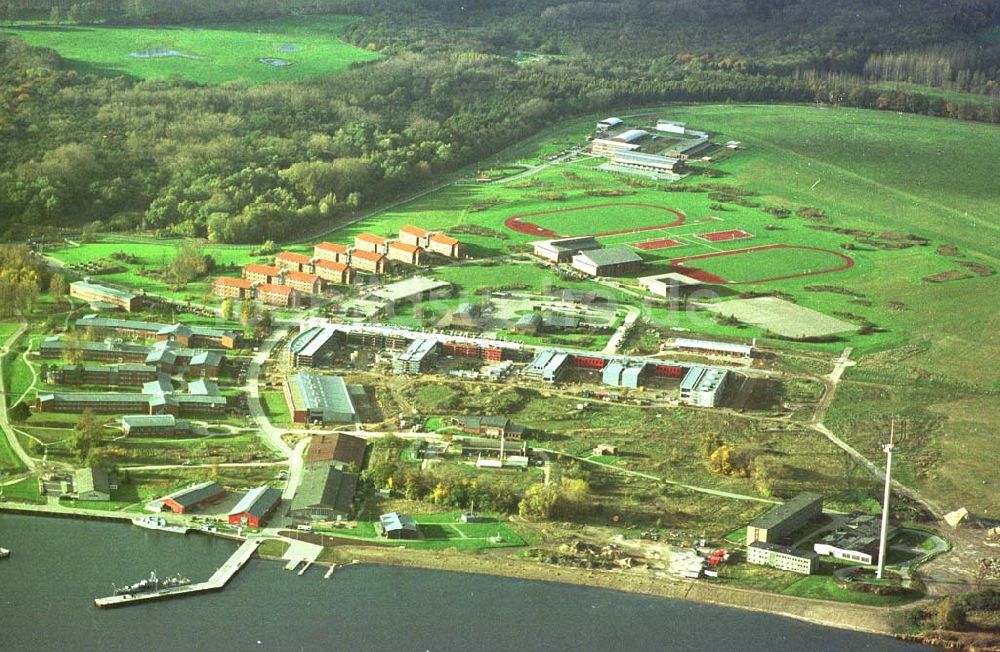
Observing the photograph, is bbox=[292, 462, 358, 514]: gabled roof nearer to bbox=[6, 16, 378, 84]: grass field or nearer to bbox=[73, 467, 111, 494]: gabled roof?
bbox=[73, 467, 111, 494]: gabled roof

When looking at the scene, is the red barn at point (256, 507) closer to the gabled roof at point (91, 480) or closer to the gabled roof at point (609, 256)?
the gabled roof at point (91, 480)

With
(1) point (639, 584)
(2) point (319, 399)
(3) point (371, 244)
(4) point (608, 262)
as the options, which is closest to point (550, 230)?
(4) point (608, 262)

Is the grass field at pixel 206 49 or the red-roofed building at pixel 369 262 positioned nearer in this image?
the red-roofed building at pixel 369 262

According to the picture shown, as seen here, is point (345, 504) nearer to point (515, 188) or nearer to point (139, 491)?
point (139, 491)

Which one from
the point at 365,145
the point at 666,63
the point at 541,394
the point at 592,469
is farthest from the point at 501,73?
the point at 592,469

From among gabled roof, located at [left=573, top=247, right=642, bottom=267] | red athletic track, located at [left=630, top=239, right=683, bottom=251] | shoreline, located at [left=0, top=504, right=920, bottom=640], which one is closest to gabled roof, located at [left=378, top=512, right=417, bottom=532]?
shoreline, located at [left=0, top=504, right=920, bottom=640]

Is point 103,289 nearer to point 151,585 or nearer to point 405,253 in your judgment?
point 405,253

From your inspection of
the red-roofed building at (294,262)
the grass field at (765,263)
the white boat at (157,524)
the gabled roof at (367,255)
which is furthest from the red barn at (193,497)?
the grass field at (765,263)
